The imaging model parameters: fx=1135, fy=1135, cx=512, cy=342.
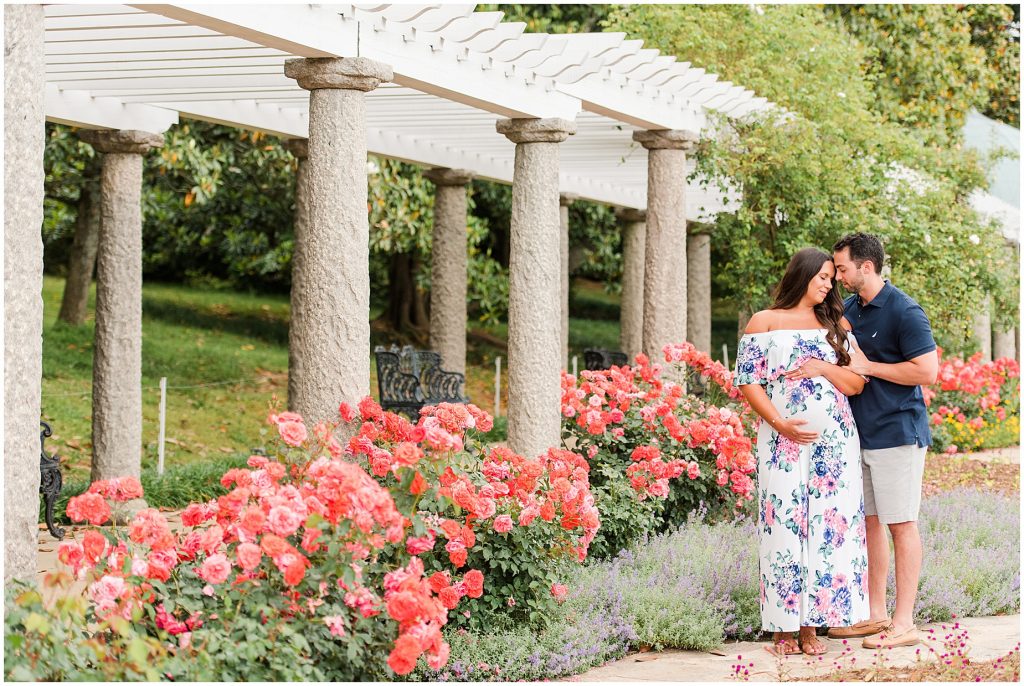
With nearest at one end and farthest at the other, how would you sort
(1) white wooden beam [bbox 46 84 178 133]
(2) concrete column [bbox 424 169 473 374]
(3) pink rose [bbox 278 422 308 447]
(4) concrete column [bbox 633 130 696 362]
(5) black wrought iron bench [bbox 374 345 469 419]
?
(3) pink rose [bbox 278 422 308 447]
(1) white wooden beam [bbox 46 84 178 133]
(4) concrete column [bbox 633 130 696 362]
(5) black wrought iron bench [bbox 374 345 469 419]
(2) concrete column [bbox 424 169 473 374]

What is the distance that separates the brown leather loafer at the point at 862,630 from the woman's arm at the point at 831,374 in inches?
45.2

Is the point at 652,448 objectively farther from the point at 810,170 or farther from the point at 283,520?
the point at 810,170

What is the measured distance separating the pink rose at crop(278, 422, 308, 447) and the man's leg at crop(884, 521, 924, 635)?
2.84 meters

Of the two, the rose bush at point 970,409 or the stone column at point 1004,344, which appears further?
the stone column at point 1004,344

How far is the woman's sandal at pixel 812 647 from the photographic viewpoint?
5.25 metres

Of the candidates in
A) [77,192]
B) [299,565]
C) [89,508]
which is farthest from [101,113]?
[77,192]

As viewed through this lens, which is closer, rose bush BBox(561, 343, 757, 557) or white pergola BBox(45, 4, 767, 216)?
white pergola BBox(45, 4, 767, 216)

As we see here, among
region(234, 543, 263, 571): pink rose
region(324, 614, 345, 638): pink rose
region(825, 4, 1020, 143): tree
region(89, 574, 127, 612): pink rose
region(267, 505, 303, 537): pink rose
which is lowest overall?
region(324, 614, 345, 638): pink rose

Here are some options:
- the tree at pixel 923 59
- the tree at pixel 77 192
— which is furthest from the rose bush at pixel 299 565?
the tree at pixel 923 59

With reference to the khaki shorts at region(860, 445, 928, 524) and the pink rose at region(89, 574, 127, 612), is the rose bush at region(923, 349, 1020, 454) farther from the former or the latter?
the pink rose at region(89, 574, 127, 612)

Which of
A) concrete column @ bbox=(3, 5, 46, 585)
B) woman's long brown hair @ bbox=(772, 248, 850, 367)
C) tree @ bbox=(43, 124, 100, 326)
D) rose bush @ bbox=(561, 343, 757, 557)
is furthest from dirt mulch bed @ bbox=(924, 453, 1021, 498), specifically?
tree @ bbox=(43, 124, 100, 326)

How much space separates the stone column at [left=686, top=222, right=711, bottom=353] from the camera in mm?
16672

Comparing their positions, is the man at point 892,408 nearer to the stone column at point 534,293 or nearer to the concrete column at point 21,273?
the stone column at point 534,293

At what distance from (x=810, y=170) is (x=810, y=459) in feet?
19.8
